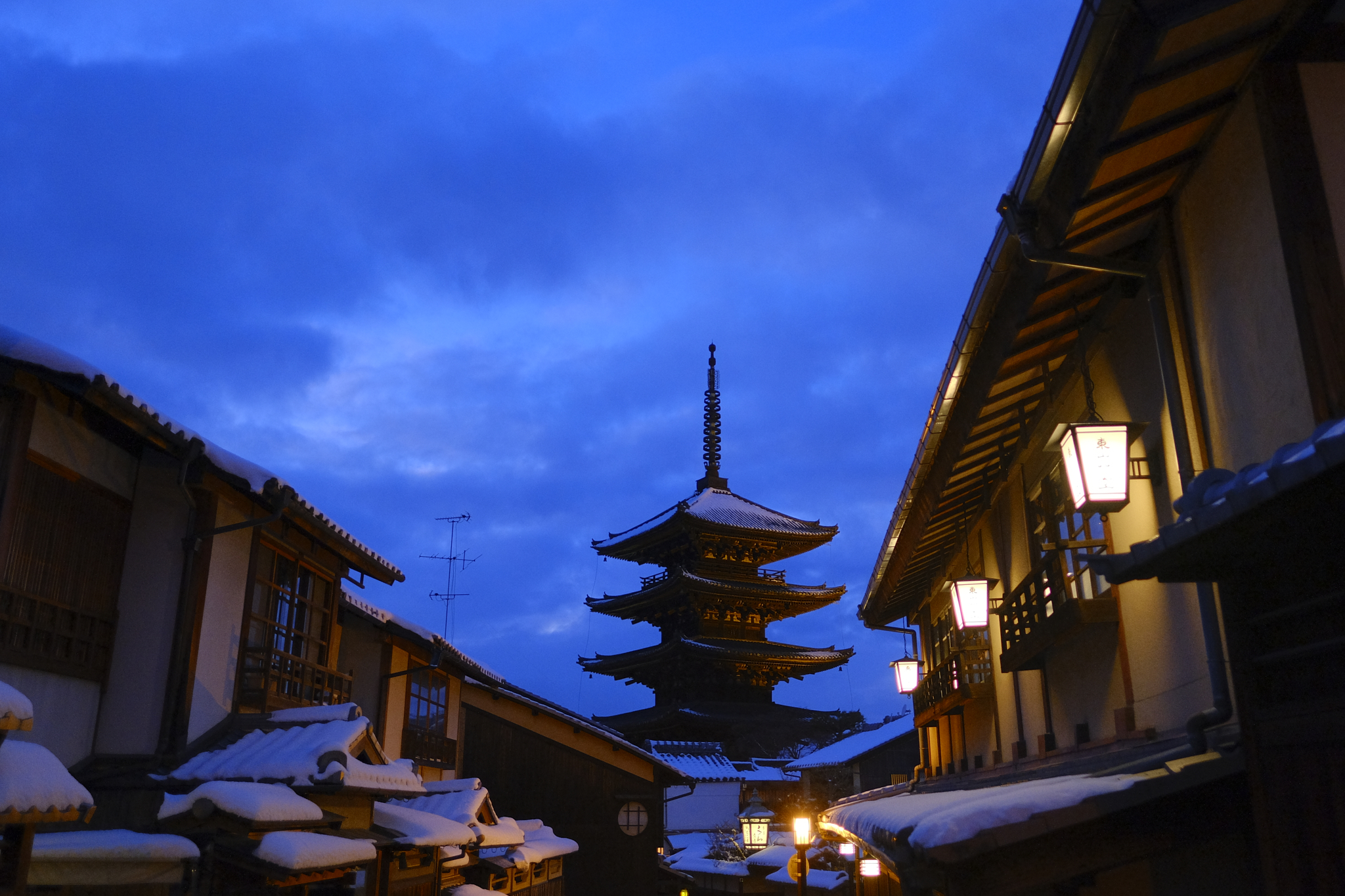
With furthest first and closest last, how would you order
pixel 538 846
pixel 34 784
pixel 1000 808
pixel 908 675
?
pixel 538 846 → pixel 908 675 → pixel 34 784 → pixel 1000 808

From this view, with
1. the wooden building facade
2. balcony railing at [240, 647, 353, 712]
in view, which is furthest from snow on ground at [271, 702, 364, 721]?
the wooden building facade

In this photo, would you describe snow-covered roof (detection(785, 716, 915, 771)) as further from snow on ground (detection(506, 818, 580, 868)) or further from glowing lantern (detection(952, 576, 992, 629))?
glowing lantern (detection(952, 576, 992, 629))

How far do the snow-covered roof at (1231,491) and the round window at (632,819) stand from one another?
22.7 m

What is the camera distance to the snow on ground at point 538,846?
19.9 meters

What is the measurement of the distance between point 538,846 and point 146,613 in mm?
12601

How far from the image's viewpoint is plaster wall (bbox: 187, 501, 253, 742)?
11375 mm

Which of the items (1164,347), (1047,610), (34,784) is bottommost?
(34,784)

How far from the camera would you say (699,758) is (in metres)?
40.6

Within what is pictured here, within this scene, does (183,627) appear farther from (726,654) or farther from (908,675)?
(726,654)

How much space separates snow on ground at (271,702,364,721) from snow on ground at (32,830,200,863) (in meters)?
2.44

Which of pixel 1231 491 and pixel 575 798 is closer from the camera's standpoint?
pixel 1231 491

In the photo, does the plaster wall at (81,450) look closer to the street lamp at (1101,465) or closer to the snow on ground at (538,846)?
the street lamp at (1101,465)

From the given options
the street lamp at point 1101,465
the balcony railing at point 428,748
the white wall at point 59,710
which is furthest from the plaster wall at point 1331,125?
the balcony railing at point 428,748

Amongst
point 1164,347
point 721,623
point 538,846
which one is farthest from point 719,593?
point 1164,347
